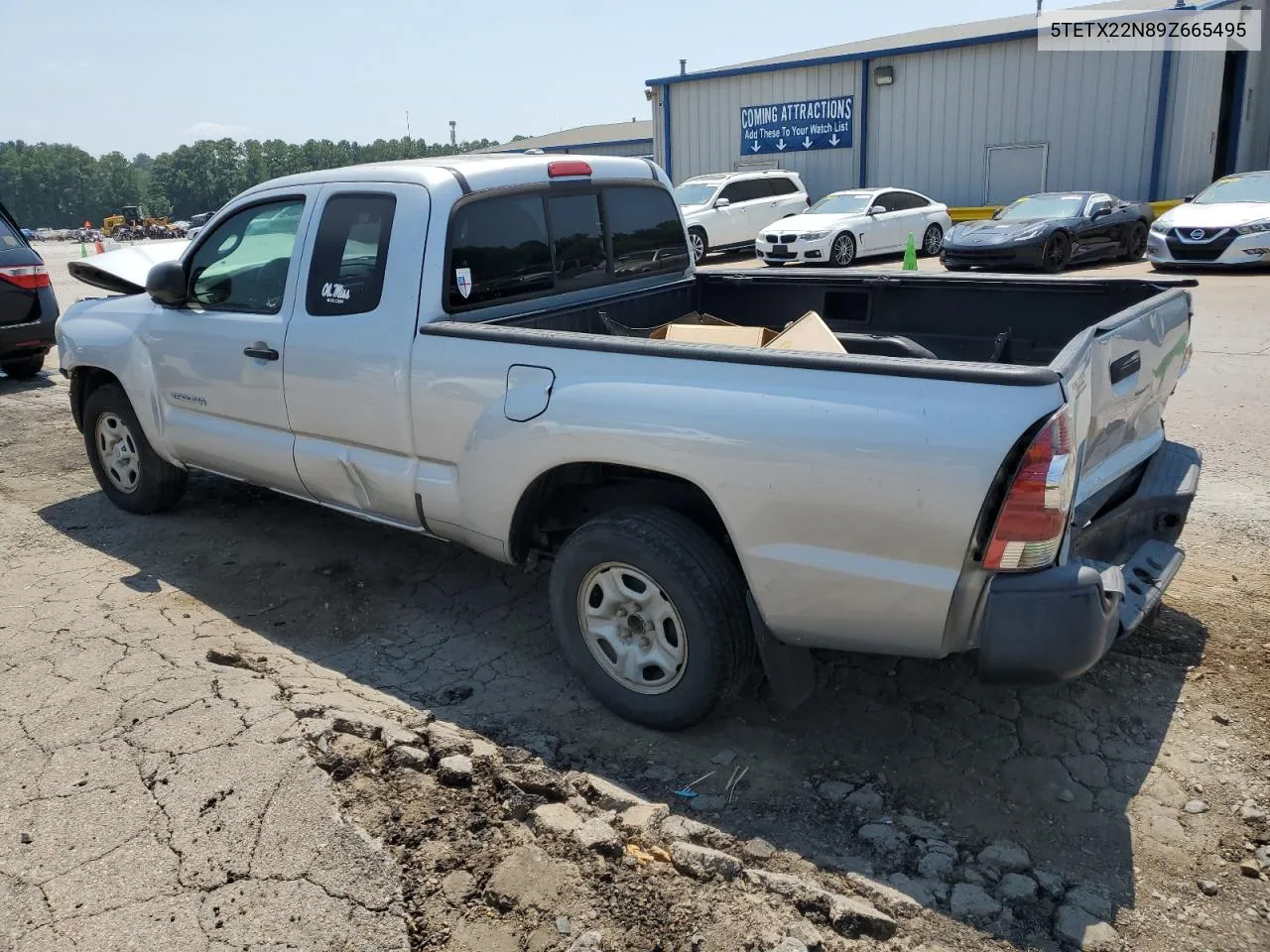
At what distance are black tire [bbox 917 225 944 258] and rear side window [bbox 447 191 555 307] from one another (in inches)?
708

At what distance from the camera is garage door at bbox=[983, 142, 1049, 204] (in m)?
22.9

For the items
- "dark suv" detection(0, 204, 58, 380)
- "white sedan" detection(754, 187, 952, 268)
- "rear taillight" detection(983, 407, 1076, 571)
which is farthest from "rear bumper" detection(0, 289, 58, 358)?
"white sedan" detection(754, 187, 952, 268)

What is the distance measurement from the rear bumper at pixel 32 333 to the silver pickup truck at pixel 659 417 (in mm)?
4894

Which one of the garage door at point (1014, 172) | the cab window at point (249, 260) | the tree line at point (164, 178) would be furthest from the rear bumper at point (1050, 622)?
the tree line at point (164, 178)

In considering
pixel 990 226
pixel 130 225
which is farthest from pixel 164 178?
pixel 990 226

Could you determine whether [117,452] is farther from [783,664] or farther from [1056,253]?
[1056,253]

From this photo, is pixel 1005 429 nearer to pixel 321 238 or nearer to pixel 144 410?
pixel 321 238

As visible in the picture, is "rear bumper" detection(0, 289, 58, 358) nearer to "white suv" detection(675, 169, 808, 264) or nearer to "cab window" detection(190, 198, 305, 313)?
"cab window" detection(190, 198, 305, 313)

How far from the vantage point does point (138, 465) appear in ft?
18.8

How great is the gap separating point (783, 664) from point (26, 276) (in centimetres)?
935

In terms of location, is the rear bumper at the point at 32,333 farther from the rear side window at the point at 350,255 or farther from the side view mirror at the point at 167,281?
the rear side window at the point at 350,255

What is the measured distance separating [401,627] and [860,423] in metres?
2.51

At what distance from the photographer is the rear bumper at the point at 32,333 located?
9.66 m

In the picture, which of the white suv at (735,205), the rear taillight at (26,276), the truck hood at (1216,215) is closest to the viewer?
the rear taillight at (26,276)
